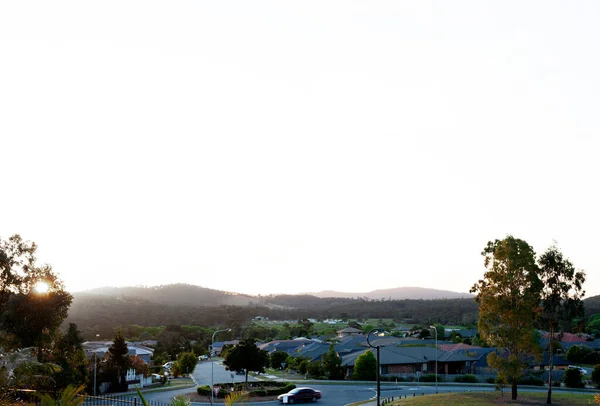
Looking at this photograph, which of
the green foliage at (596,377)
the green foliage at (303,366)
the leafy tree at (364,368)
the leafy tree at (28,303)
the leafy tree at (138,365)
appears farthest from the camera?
the green foliage at (303,366)

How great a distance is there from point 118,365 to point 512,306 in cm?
4490

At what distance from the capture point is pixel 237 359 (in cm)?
6419

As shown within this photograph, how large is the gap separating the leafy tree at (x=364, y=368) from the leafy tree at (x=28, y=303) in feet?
145

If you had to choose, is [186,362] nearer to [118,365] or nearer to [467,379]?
[118,365]

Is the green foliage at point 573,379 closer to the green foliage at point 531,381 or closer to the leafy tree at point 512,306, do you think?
the green foliage at point 531,381

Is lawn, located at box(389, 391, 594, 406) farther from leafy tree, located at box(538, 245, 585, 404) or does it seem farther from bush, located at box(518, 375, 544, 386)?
A: bush, located at box(518, 375, 544, 386)

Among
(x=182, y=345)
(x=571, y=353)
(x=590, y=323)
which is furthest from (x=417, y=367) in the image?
(x=590, y=323)

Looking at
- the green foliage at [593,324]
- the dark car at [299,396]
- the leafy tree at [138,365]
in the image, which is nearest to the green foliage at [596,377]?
the dark car at [299,396]

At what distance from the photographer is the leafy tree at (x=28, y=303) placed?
46.8 metres

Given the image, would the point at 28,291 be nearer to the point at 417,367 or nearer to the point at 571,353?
the point at 417,367

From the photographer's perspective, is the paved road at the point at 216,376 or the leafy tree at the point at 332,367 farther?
the leafy tree at the point at 332,367

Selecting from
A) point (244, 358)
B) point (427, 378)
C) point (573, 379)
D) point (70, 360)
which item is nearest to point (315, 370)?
point (427, 378)

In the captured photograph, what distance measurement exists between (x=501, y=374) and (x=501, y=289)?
6.87 meters

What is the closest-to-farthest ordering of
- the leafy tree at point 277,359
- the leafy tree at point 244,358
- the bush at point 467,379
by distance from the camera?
the leafy tree at point 244,358 → the bush at point 467,379 → the leafy tree at point 277,359
